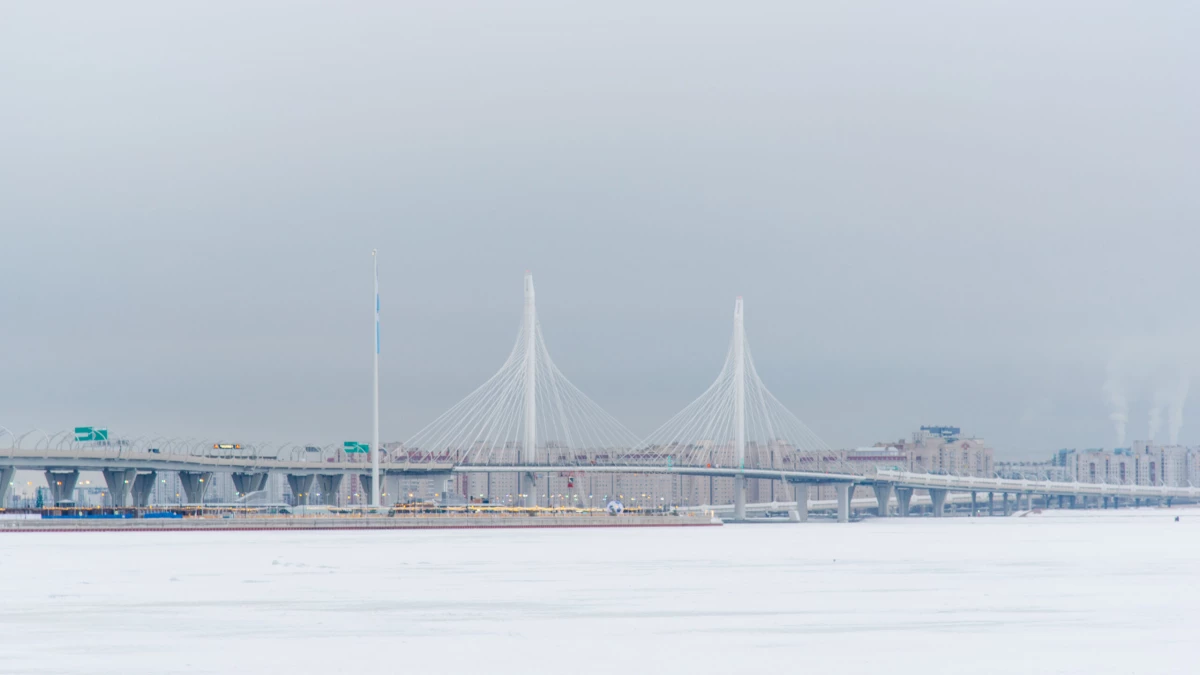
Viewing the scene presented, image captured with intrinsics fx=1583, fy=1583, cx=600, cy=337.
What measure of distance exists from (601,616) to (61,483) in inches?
4838

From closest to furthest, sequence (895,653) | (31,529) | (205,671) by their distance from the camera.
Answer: (205,671) → (895,653) → (31,529)

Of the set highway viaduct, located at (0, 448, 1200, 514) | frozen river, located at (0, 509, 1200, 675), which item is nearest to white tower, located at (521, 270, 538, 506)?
highway viaduct, located at (0, 448, 1200, 514)

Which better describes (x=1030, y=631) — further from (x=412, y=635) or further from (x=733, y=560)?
(x=733, y=560)

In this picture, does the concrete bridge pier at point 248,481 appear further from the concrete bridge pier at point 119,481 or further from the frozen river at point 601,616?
the frozen river at point 601,616

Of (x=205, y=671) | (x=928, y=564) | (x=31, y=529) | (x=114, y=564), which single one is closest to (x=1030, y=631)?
(x=205, y=671)

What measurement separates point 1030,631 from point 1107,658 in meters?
4.39

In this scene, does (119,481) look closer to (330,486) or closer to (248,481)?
(248,481)

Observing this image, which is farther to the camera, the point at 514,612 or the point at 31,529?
the point at 31,529

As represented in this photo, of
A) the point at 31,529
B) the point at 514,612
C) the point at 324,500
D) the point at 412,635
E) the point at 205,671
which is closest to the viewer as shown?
the point at 205,671

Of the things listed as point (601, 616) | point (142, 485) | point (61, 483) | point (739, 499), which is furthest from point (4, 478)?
point (601, 616)

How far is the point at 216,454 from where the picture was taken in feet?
551

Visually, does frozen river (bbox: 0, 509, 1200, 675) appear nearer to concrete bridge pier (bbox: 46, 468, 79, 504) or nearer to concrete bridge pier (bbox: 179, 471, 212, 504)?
concrete bridge pier (bbox: 46, 468, 79, 504)

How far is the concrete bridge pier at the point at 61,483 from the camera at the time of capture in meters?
146

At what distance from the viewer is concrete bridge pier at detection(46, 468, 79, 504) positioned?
5763 inches
